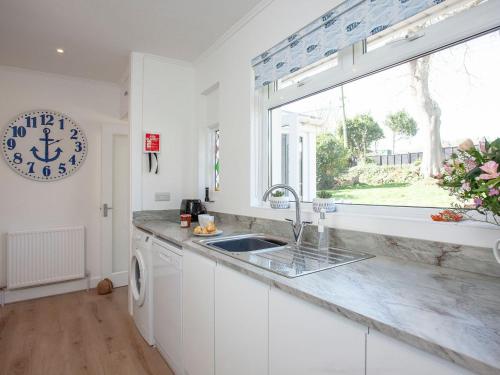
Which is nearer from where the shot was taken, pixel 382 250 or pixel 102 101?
pixel 382 250

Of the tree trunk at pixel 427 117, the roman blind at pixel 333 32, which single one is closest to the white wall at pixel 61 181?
the roman blind at pixel 333 32

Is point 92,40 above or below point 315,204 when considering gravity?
above

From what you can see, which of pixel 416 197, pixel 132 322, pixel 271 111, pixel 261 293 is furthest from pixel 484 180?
pixel 132 322

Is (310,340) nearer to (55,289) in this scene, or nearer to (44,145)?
(55,289)

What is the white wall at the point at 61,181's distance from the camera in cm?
317

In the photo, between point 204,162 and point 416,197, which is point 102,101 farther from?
point 416,197

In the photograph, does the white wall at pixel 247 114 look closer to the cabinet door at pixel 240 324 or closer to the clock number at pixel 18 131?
the cabinet door at pixel 240 324

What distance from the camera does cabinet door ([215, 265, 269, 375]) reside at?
1.12m

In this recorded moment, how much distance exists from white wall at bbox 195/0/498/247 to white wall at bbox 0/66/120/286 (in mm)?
1486

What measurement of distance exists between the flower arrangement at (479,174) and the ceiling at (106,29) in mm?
1835

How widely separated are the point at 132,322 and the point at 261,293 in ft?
6.86

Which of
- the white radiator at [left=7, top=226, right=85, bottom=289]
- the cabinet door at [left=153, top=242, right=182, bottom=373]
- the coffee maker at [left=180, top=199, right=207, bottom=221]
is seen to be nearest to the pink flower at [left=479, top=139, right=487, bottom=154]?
the cabinet door at [left=153, top=242, right=182, bottom=373]

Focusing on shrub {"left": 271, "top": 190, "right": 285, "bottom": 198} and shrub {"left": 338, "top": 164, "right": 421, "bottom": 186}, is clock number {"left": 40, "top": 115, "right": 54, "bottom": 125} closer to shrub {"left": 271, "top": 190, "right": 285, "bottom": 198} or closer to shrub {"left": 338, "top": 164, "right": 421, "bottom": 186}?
shrub {"left": 271, "top": 190, "right": 285, "bottom": 198}

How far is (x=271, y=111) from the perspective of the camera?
2.30 metres
